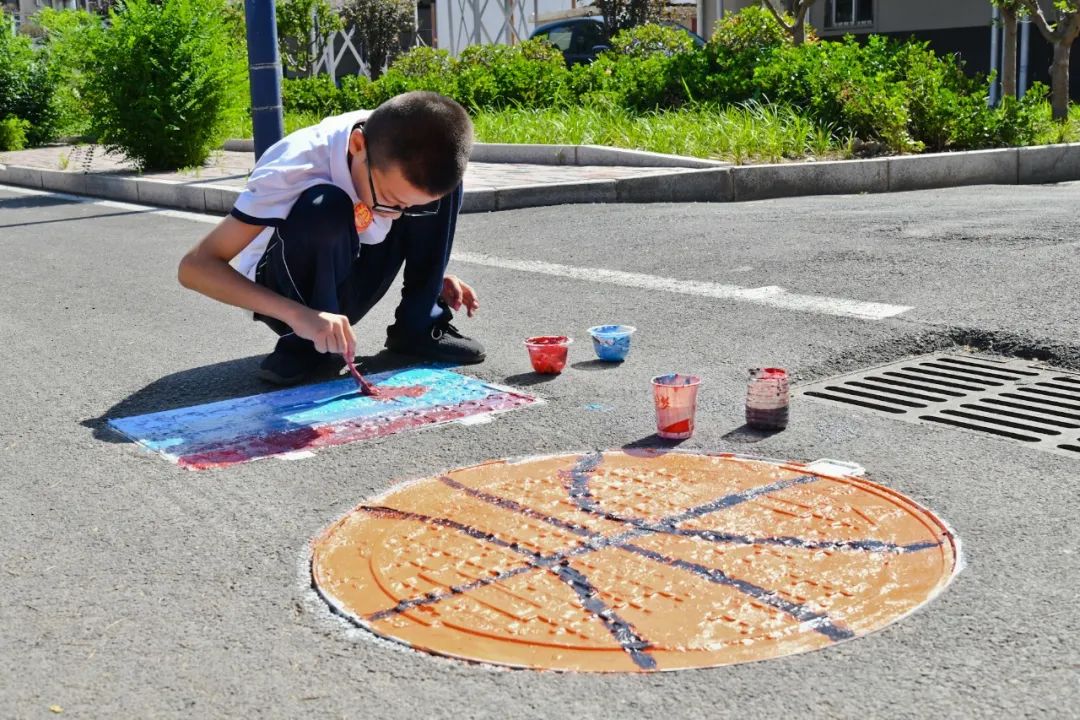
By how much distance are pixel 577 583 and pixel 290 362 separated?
2.08m

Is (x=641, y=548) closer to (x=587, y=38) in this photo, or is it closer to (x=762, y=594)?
(x=762, y=594)

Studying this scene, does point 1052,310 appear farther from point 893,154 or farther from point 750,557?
point 893,154

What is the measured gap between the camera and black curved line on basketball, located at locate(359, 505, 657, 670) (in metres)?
2.19

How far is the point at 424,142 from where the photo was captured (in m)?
3.51

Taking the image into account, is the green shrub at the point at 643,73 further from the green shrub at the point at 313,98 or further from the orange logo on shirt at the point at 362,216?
the orange logo on shirt at the point at 362,216

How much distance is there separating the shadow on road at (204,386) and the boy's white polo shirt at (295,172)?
603 millimetres

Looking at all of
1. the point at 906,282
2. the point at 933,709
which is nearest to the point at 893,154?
the point at 906,282

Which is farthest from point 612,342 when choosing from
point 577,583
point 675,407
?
point 577,583

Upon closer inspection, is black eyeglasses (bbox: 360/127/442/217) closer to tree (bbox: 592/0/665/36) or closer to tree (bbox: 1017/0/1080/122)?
tree (bbox: 1017/0/1080/122)

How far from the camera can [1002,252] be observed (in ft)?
19.6

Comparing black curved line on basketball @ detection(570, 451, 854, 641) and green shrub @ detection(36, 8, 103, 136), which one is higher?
green shrub @ detection(36, 8, 103, 136)

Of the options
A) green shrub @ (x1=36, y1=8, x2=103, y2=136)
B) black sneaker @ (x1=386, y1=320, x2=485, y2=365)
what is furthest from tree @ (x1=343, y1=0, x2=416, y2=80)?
black sneaker @ (x1=386, y1=320, x2=485, y2=365)

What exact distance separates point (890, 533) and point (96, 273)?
17.7 feet

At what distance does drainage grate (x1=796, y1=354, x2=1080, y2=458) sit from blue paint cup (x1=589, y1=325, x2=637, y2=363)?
698 mm
